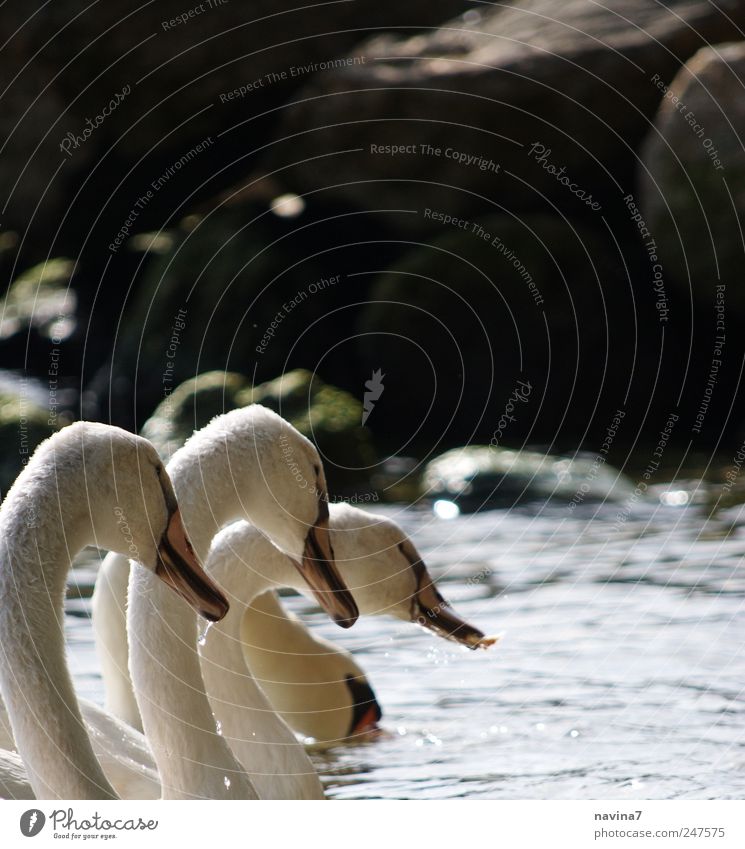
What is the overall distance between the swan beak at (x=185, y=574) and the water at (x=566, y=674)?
898mm

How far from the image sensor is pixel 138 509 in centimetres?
207

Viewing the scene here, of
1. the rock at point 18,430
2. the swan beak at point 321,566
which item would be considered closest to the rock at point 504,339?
the rock at point 18,430

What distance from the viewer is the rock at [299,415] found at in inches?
270

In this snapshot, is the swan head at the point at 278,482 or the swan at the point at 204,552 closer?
the swan at the point at 204,552

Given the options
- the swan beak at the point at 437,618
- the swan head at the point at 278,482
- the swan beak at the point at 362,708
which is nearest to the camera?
the swan head at the point at 278,482

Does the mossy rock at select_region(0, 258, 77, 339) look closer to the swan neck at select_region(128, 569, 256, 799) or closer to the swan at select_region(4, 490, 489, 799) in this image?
the swan at select_region(4, 490, 489, 799)

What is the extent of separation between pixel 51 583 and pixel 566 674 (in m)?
2.00

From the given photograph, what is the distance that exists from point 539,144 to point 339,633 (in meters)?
4.58

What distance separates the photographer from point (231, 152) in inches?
410

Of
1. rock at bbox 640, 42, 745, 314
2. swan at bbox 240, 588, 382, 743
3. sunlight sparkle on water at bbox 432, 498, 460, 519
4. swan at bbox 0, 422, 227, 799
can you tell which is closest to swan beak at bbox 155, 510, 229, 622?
swan at bbox 0, 422, 227, 799

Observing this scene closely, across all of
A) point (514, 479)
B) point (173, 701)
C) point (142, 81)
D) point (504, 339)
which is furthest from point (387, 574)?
point (142, 81)

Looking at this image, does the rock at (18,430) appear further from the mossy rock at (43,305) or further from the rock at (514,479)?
the rock at (514,479)

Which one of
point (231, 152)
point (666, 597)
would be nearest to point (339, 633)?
point (666, 597)

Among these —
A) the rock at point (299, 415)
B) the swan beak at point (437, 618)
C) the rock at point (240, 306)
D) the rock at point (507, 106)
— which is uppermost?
the rock at point (507, 106)
